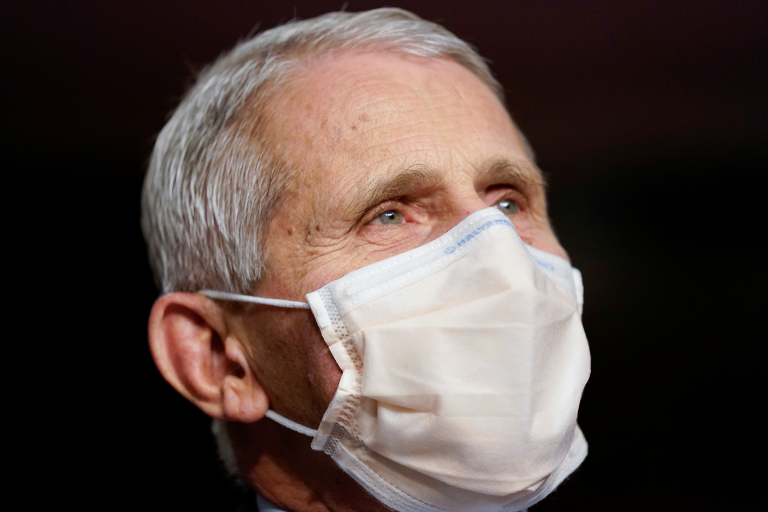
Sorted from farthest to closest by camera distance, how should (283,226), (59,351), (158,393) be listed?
(158,393)
(59,351)
(283,226)

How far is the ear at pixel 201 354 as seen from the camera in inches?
62.2

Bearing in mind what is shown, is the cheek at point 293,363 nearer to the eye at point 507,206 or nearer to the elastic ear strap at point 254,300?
the elastic ear strap at point 254,300

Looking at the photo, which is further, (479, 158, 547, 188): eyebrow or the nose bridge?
(479, 158, 547, 188): eyebrow

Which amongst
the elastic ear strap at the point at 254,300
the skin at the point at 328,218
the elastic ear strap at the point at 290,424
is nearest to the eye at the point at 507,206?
the skin at the point at 328,218

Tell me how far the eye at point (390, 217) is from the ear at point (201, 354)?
1.53 ft

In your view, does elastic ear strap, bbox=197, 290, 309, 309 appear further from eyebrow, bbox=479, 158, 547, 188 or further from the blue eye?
eyebrow, bbox=479, 158, 547, 188

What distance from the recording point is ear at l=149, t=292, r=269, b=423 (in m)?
1.58

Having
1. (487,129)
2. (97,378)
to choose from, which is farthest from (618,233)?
(97,378)

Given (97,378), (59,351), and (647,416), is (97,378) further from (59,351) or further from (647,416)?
(647,416)

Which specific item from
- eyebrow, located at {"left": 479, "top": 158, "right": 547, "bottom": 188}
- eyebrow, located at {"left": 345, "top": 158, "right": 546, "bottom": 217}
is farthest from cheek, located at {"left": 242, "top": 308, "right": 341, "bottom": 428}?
eyebrow, located at {"left": 479, "top": 158, "right": 547, "bottom": 188}

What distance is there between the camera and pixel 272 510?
1.69m

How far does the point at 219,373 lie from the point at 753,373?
2.19 m

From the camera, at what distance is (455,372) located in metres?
1.24

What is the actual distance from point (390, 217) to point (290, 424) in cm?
57
